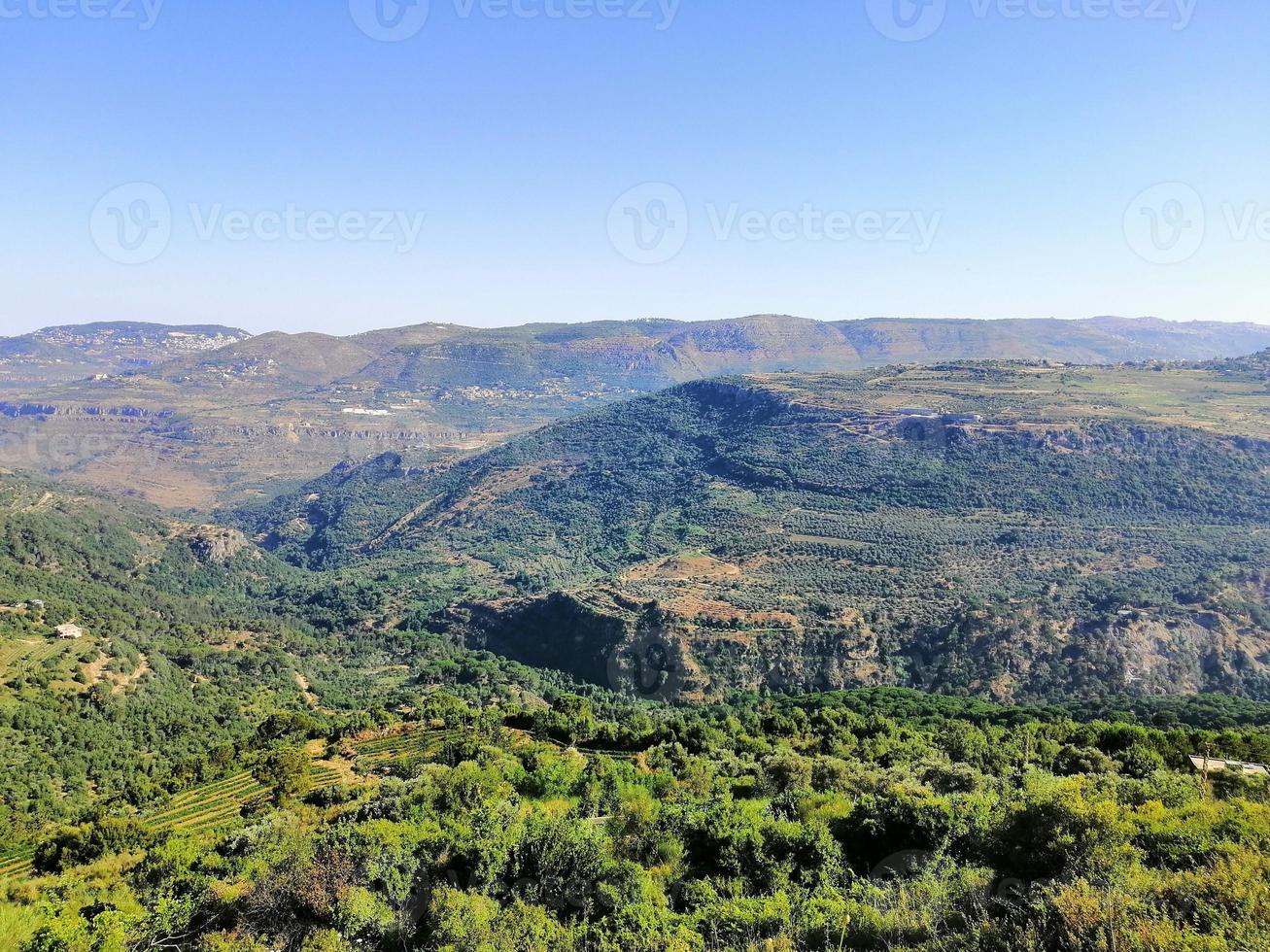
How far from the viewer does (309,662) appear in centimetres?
9900

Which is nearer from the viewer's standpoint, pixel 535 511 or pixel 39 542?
A: pixel 39 542

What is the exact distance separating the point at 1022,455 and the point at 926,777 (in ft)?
414

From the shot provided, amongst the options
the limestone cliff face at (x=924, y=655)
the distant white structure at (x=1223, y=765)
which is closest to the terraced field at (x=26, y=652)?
the limestone cliff face at (x=924, y=655)

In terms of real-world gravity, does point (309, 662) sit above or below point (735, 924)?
below

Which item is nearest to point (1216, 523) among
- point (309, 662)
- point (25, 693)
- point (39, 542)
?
point (309, 662)

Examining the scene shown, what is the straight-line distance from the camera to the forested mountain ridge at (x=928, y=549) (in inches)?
3479

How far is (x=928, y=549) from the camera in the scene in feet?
392

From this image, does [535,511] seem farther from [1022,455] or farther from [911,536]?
[1022,455]

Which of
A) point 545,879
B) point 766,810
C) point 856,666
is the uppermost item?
point 545,879

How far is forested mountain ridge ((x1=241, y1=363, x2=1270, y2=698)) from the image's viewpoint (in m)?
88.4

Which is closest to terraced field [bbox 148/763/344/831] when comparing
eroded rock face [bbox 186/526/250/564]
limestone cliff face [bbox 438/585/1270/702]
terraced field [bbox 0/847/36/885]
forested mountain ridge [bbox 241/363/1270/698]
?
terraced field [bbox 0/847/36/885]

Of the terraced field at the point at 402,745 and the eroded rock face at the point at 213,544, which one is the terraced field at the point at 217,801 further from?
the eroded rock face at the point at 213,544

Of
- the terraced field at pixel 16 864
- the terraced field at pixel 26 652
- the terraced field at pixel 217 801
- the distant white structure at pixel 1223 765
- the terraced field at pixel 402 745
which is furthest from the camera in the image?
the terraced field at pixel 26 652

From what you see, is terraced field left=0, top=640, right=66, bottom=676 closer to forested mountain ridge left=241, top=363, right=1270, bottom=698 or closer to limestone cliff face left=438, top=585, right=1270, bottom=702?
forested mountain ridge left=241, top=363, right=1270, bottom=698
